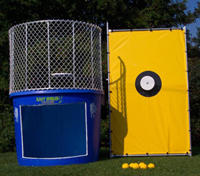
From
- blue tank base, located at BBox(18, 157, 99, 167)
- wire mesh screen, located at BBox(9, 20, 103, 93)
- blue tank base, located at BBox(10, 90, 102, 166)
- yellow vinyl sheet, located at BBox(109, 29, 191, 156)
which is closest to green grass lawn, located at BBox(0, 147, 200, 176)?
blue tank base, located at BBox(18, 157, 99, 167)

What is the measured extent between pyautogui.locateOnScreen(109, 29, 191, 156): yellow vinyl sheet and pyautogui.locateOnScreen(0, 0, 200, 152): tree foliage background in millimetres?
3271

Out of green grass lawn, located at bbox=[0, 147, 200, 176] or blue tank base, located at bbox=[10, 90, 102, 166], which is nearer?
green grass lawn, located at bbox=[0, 147, 200, 176]

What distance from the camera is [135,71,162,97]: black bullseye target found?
7.29 m

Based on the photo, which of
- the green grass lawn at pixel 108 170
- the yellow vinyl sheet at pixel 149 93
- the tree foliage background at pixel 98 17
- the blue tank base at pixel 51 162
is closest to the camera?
the green grass lawn at pixel 108 170

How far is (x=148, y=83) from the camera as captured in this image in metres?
7.29

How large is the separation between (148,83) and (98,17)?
7.11m

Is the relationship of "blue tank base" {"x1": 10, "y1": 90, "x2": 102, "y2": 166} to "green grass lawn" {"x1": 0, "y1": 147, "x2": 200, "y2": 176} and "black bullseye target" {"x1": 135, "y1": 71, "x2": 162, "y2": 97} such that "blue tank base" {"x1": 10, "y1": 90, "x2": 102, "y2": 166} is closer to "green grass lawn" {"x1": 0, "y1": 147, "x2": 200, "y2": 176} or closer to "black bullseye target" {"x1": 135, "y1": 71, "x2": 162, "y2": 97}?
"green grass lawn" {"x1": 0, "y1": 147, "x2": 200, "y2": 176}

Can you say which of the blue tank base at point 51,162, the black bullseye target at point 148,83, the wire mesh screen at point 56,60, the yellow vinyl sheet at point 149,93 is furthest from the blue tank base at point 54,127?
the black bullseye target at point 148,83

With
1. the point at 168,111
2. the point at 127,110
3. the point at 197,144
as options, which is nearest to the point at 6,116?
the point at 127,110

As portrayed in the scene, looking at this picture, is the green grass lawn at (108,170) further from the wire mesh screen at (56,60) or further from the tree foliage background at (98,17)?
the tree foliage background at (98,17)

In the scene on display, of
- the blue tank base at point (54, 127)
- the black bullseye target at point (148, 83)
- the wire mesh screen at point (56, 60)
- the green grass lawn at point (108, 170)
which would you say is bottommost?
the green grass lawn at point (108, 170)

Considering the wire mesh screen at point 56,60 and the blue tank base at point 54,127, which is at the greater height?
the wire mesh screen at point 56,60

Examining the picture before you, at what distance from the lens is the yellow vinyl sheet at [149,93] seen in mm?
7258

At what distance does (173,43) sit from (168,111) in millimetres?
1528
